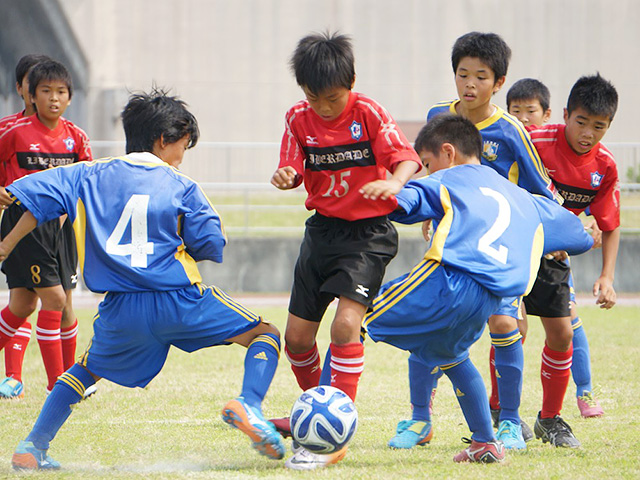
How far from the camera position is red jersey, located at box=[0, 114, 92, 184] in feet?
19.0

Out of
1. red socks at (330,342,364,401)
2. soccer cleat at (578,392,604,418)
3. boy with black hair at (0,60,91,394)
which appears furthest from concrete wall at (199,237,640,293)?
red socks at (330,342,364,401)

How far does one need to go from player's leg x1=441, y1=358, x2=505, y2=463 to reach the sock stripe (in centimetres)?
160

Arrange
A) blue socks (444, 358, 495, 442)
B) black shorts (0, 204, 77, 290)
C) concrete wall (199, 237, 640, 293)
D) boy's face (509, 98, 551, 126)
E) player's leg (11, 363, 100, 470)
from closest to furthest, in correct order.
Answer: player's leg (11, 363, 100, 470) < blue socks (444, 358, 495, 442) < black shorts (0, 204, 77, 290) < boy's face (509, 98, 551, 126) < concrete wall (199, 237, 640, 293)

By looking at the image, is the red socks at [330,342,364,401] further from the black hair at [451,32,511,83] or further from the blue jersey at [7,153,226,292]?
the black hair at [451,32,511,83]

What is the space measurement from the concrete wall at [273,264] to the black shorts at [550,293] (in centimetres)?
830

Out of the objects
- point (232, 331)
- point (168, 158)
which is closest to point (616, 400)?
point (232, 331)

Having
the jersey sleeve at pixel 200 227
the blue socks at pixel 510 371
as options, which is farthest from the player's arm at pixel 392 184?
the blue socks at pixel 510 371

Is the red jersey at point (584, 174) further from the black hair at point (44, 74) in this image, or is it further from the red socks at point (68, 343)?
the red socks at point (68, 343)

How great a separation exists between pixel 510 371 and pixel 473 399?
1.87ft

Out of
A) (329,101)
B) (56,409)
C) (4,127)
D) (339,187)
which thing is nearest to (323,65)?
(329,101)

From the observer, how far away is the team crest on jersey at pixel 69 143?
5875 mm

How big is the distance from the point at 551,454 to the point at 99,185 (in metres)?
2.38

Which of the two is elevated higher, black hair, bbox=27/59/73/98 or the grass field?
black hair, bbox=27/59/73/98

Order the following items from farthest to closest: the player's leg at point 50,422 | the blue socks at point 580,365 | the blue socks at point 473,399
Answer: the blue socks at point 580,365, the blue socks at point 473,399, the player's leg at point 50,422
